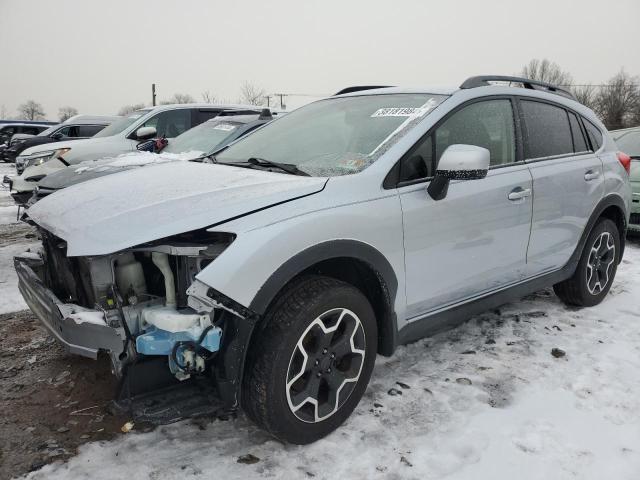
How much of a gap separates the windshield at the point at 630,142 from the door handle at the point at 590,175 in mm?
4165

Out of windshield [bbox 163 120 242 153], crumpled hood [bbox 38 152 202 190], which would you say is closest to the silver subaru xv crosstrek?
crumpled hood [bbox 38 152 202 190]

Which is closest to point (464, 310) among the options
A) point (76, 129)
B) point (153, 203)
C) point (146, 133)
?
point (153, 203)

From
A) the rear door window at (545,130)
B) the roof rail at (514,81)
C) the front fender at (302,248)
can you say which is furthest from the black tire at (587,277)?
the front fender at (302,248)

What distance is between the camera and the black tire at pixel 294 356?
2219 millimetres

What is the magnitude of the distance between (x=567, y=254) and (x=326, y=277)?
2.31m

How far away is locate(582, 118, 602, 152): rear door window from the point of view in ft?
13.7

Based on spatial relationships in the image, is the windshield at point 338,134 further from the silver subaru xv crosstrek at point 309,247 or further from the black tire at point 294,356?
the black tire at point 294,356

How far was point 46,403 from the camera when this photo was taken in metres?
2.83

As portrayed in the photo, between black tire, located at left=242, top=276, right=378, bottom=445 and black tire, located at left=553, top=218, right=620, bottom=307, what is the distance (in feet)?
7.86

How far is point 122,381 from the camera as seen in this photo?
2107 mm

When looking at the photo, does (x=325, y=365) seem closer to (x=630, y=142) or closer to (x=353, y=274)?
(x=353, y=274)

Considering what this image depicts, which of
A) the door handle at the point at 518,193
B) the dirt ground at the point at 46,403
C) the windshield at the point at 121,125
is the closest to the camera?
the dirt ground at the point at 46,403

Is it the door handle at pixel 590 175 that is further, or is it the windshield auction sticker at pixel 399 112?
the door handle at pixel 590 175

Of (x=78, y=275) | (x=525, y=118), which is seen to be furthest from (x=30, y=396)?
(x=525, y=118)
